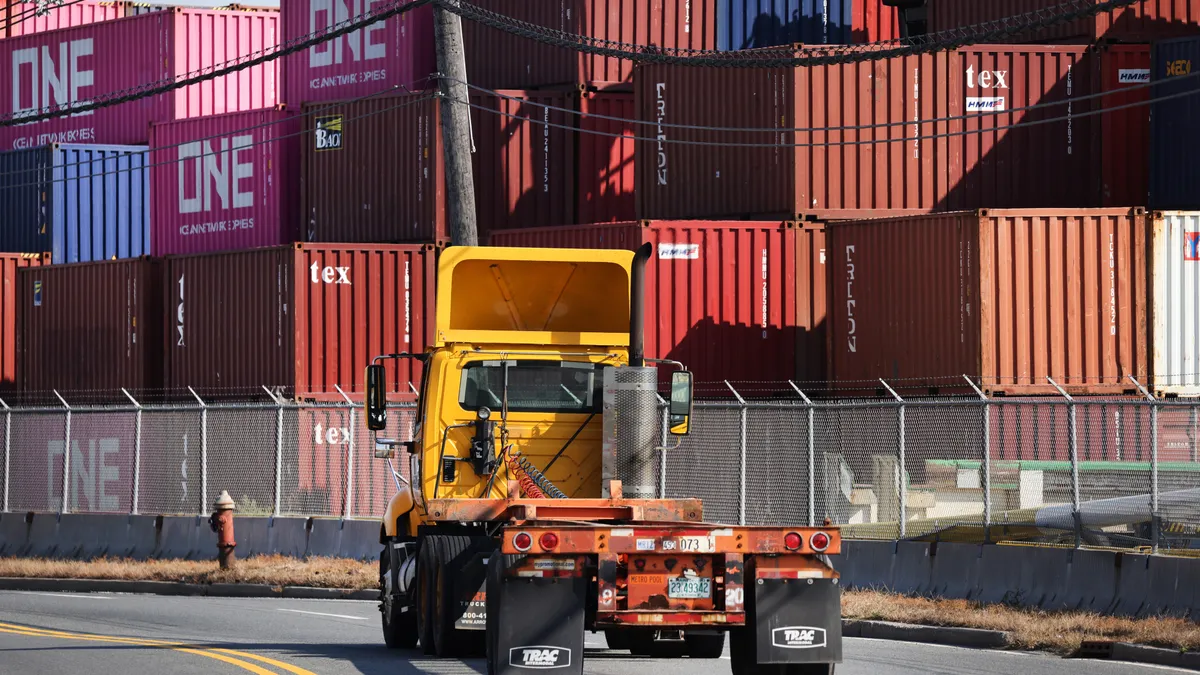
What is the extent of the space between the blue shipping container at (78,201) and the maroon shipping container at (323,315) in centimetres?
761

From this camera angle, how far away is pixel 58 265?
35375 millimetres

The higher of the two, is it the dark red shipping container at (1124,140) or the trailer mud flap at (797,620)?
the dark red shipping container at (1124,140)

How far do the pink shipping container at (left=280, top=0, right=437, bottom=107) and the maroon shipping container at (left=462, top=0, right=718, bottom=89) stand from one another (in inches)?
40.8

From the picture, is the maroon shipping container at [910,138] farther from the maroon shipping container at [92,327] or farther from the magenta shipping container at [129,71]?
the magenta shipping container at [129,71]

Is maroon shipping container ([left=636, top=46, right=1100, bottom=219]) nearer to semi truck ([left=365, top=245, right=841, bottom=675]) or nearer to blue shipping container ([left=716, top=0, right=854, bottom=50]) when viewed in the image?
blue shipping container ([left=716, top=0, right=854, bottom=50])

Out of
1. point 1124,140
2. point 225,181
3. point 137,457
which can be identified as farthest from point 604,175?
point 137,457

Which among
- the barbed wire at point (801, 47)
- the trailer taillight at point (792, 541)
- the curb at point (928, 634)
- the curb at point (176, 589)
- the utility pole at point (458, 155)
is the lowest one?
the curb at point (176, 589)

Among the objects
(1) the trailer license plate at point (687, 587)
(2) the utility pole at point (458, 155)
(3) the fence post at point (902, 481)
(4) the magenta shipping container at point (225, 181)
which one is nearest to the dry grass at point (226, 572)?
(2) the utility pole at point (458, 155)

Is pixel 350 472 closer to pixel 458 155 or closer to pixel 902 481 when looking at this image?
pixel 458 155

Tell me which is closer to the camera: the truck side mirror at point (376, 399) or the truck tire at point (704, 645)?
the truck tire at point (704, 645)

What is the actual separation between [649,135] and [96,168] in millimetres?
13793

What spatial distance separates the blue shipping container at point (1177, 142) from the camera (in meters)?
28.5

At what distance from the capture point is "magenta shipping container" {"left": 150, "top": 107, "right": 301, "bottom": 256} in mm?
35531

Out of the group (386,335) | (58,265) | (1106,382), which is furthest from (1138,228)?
(58,265)
